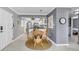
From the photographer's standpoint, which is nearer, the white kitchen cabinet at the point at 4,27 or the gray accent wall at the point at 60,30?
the white kitchen cabinet at the point at 4,27

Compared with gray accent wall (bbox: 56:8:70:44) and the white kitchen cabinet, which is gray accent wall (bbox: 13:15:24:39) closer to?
the white kitchen cabinet

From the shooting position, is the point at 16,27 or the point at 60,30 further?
the point at 16,27

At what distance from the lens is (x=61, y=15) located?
189 inches

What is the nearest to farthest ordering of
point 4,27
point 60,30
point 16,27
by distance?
point 4,27 < point 60,30 < point 16,27

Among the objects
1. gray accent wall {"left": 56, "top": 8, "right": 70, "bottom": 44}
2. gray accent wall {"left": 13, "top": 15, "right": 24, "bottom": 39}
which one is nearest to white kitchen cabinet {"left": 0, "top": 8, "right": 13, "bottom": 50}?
gray accent wall {"left": 13, "top": 15, "right": 24, "bottom": 39}

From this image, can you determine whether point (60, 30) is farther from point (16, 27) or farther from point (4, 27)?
point (16, 27)

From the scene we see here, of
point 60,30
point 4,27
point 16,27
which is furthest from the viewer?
point 16,27

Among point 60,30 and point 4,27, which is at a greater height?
point 4,27

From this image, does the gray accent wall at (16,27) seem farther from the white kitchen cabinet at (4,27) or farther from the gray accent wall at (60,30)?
the gray accent wall at (60,30)

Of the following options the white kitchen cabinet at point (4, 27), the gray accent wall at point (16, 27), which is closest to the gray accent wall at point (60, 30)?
the gray accent wall at point (16, 27)

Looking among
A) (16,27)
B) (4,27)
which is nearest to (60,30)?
(4,27)
